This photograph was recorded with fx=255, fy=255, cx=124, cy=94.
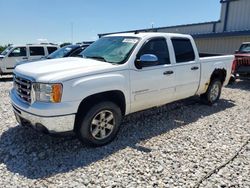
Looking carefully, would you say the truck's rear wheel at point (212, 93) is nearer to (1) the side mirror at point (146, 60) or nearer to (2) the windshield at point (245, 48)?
(1) the side mirror at point (146, 60)

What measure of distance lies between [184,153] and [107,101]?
1.54 metres

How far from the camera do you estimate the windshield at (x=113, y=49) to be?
464cm

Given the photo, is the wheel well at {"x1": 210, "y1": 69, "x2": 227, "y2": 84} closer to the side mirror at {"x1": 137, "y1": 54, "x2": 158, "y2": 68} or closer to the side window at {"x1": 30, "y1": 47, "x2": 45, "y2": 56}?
the side mirror at {"x1": 137, "y1": 54, "x2": 158, "y2": 68}

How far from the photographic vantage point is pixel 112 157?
13.3 ft

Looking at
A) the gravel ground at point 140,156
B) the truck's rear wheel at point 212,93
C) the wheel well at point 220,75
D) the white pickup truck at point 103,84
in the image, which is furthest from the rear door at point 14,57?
the wheel well at point 220,75

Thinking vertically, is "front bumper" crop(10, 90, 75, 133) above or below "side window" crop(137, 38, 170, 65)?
below

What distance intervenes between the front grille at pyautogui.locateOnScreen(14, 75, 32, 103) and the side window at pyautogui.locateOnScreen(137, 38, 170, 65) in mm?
2154

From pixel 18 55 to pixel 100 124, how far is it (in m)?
11.1

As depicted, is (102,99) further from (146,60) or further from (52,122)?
(146,60)

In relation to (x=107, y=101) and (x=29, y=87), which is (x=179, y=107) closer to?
(x=107, y=101)

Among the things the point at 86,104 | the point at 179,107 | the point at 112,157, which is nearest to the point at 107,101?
the point at 86,104

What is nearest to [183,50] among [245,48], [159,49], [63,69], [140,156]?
[159,49]

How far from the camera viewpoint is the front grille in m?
3.97

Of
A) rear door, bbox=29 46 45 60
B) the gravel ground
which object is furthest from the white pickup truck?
rear door, bbox=29 46 45 60
